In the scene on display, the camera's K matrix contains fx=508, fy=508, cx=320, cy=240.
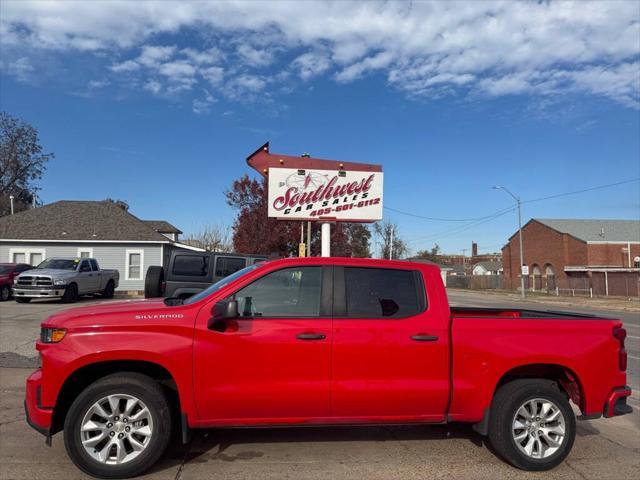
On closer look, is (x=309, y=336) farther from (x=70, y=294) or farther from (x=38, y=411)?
(x=70, y=294)

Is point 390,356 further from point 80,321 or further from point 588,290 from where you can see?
point 588,290

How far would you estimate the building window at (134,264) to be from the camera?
29047mm

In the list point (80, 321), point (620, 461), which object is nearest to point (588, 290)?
point (620, 461)

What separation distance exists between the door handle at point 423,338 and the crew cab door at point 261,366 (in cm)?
76

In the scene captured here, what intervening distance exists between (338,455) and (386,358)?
107 cm

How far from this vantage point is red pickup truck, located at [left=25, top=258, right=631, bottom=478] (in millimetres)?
4105

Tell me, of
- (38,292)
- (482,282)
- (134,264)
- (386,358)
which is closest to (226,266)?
(386,358)

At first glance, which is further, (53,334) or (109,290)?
(109,290)

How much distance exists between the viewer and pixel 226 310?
402cm

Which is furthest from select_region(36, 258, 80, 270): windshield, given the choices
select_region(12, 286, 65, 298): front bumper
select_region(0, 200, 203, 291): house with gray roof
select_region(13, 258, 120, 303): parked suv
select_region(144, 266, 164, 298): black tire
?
select_region(144, 266, 164, 298): black tire

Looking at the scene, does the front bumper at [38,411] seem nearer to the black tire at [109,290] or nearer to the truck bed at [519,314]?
the truck bed at [519,314]

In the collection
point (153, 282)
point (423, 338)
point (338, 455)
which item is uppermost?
point (153, 282)

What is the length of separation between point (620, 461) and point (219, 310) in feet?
12.8

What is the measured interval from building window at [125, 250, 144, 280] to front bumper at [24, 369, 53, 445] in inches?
1025
